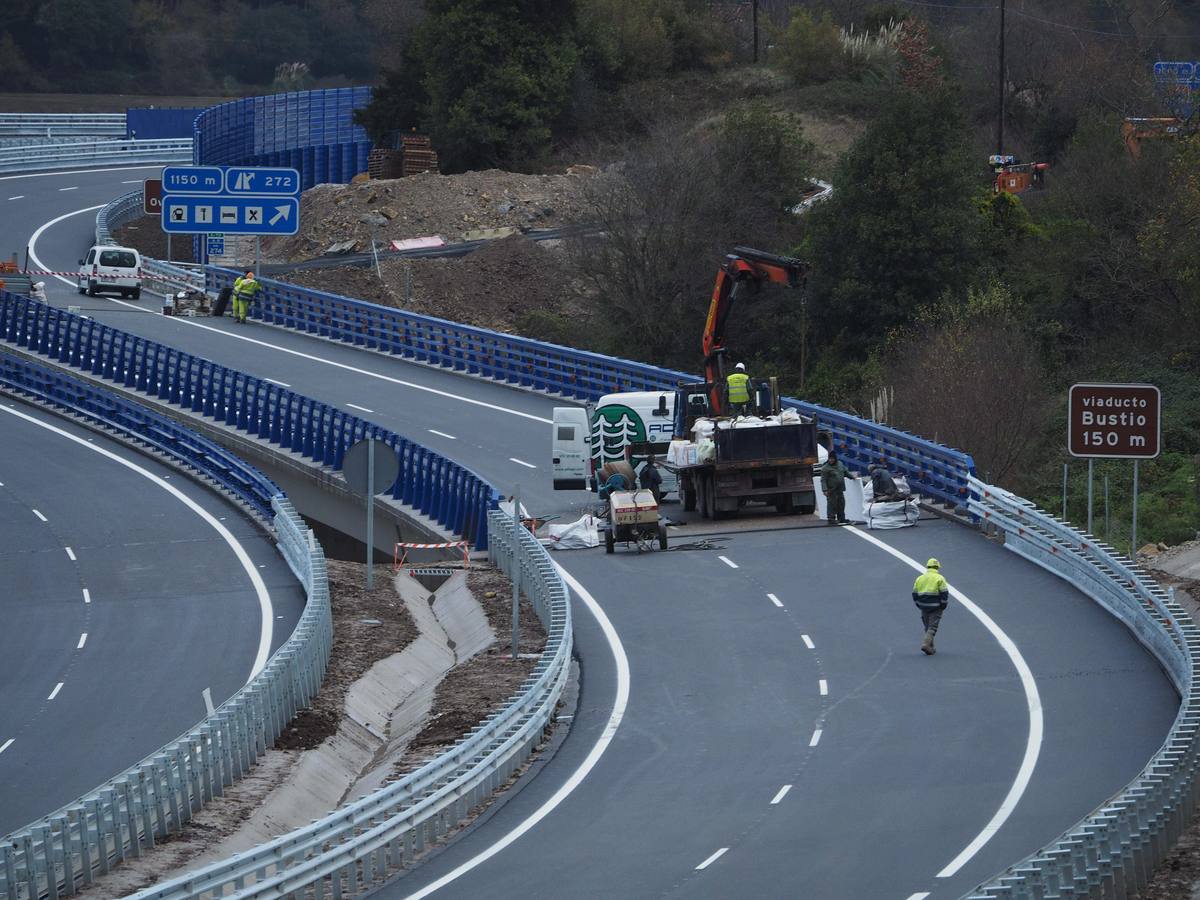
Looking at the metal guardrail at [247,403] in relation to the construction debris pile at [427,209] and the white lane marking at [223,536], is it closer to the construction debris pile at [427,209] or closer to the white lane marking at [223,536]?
the white lane marking at [223,536]

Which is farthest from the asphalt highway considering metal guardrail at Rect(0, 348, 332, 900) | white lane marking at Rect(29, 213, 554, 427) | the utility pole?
the utility pole

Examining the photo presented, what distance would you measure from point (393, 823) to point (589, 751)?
501 cm

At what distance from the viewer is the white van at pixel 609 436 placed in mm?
37594

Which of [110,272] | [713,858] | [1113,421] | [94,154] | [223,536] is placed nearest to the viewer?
[713,858]

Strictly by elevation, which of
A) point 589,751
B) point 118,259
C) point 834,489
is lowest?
point 589,751

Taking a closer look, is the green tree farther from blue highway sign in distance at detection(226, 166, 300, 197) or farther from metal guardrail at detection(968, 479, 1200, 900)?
metal guardrail at detection(968, 479, 1200, 900)

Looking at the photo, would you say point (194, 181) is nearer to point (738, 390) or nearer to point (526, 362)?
point (526, 362)

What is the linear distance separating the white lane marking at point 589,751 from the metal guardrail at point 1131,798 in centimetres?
518

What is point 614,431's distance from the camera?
37.8 metres

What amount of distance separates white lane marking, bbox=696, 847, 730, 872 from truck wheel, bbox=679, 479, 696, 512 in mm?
18733

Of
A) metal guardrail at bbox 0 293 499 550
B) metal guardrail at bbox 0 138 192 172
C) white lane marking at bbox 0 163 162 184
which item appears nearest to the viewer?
metal guardrail at bbox 0 293 499 550

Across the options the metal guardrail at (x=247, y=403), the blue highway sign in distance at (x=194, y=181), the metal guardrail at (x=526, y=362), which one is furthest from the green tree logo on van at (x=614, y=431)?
the blue highway sign in distance at (x=194, y=181)

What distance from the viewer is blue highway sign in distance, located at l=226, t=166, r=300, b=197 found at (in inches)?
2458

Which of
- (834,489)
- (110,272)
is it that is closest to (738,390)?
(834,489)
